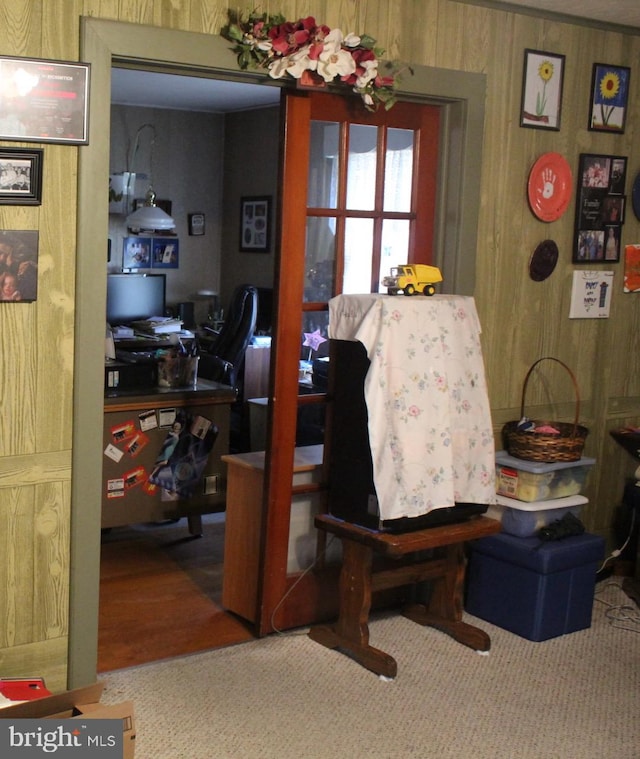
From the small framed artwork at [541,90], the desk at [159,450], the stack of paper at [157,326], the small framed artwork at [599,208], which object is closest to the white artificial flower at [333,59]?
the small framed artwork at [541,90]

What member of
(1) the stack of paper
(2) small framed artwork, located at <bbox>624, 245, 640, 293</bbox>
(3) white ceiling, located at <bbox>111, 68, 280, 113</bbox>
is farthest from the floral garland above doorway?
(1) the stack of paper

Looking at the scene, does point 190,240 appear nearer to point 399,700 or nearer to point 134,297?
point 134,297

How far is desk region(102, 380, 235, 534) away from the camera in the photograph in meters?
4.68

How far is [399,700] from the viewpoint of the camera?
11.2 ft

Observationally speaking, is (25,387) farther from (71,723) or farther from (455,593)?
(455,593)

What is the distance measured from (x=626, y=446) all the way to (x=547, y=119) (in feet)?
5.16

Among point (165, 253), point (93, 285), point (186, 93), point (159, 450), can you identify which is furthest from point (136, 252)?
point (93, 285)

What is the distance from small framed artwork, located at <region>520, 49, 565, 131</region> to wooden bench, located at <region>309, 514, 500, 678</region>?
1.71m

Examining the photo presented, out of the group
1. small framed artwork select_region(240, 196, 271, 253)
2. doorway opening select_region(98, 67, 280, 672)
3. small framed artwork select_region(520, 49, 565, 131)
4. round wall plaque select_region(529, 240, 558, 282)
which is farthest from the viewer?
small framed artwork select_region(240, 196, 271, 253)

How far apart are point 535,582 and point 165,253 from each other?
5745 millimetres

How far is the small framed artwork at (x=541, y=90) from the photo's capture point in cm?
411

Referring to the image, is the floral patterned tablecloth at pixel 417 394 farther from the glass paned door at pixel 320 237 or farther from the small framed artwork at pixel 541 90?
the small framed artwork at pixel 541 90

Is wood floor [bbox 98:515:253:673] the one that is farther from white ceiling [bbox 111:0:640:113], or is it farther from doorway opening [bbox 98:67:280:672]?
white ceiling [bbox 111:0:640:113]

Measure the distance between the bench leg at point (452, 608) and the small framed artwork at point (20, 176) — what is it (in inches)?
81.1
